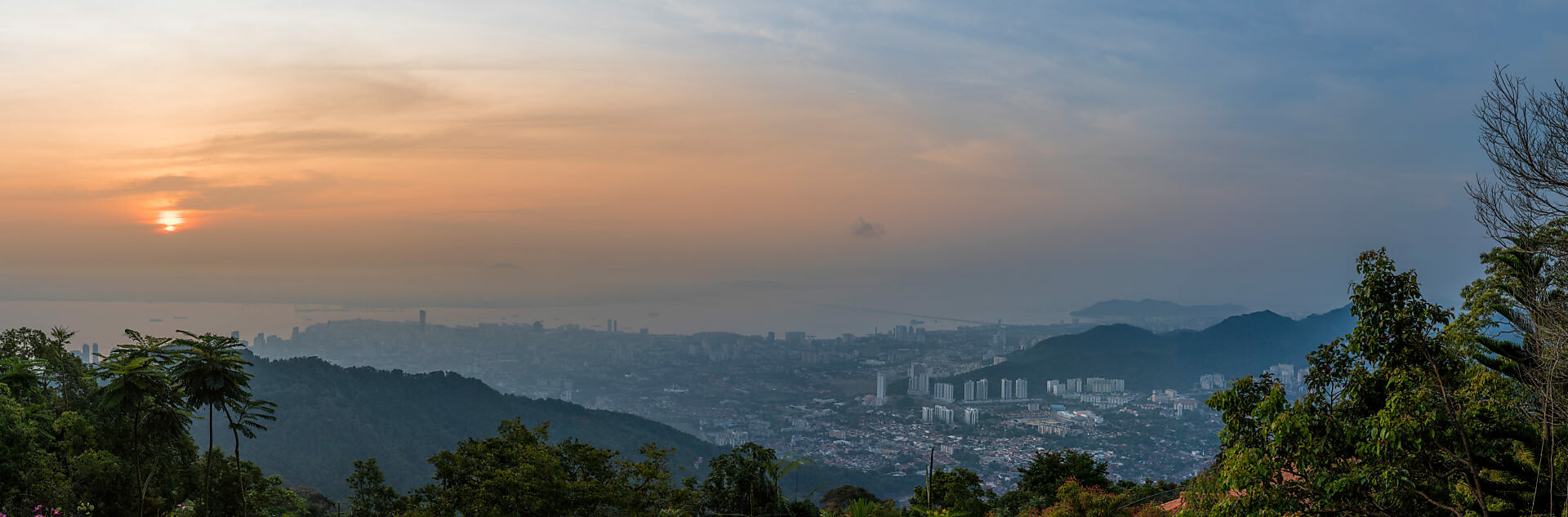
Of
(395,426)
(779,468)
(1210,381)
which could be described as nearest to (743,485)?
(779,468)

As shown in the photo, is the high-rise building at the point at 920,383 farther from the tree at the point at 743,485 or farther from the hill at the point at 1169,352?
the tree at the point at 743,485

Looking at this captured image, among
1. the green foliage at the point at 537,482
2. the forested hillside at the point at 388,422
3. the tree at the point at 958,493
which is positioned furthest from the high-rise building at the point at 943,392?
the green foliage at the point at 537,482

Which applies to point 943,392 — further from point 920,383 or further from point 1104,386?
point 1104,386

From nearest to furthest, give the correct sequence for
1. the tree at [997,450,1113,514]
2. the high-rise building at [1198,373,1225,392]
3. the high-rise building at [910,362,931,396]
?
1. the tree at [997,450,1113,514]
2. the high-rise building at [910,362,931,396]
3. the high-rise building at [1198,373,1225,392]

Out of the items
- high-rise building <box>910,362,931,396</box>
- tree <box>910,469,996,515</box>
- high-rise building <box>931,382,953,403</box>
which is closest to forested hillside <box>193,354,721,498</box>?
tree <box>910,469,996,515</box>

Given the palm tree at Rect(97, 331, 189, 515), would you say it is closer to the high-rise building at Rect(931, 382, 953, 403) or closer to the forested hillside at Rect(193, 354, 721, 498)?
the forested hillside at Rect(193, 354, 721, 498)

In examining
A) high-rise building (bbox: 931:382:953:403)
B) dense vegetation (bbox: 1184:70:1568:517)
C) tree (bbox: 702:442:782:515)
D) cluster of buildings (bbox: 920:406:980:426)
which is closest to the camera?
dense vegetation (bbox: 1184:70:1568:517)
